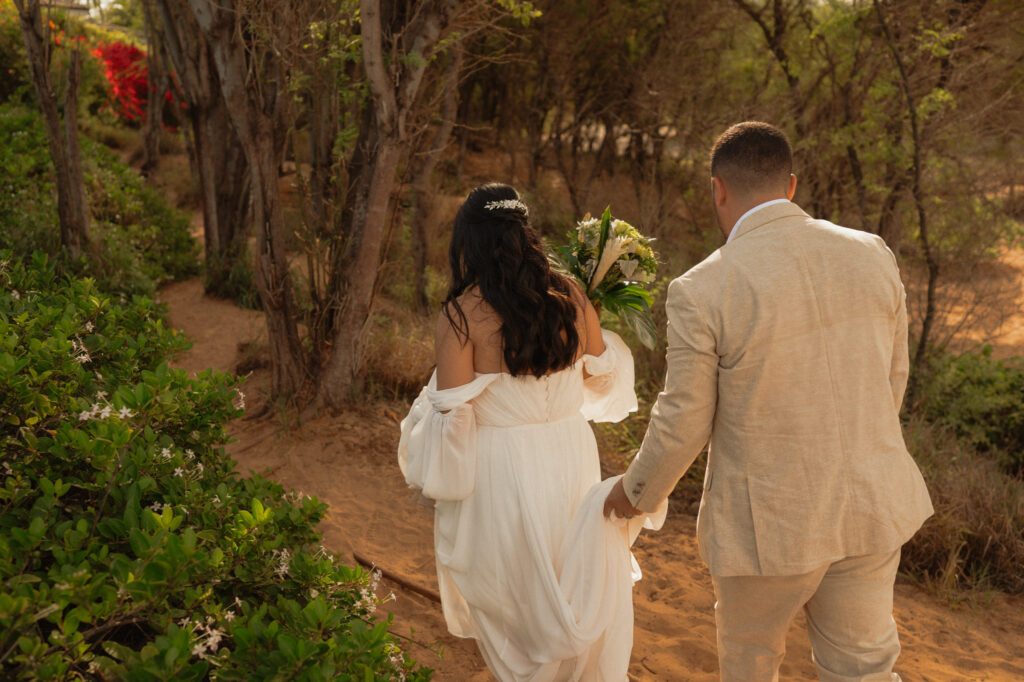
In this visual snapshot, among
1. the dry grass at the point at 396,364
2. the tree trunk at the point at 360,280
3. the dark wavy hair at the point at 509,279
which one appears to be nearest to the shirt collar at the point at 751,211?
the dark wavy hair at the point at 509,279

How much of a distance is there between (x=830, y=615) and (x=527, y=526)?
1.20 metres

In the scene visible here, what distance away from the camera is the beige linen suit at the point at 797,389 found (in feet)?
7.82

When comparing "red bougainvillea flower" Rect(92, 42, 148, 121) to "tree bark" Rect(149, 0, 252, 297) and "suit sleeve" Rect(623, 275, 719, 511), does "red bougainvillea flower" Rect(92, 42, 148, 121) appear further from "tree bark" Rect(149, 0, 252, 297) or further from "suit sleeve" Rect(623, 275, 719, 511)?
"suit sleeve" Rect(623, 275, 719, 511)

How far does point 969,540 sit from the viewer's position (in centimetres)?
507

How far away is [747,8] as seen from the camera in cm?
1090

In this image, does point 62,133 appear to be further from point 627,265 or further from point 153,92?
point 153,92

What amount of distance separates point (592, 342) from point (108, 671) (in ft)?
7.58

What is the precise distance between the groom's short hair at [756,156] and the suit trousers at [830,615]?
1.26 meters

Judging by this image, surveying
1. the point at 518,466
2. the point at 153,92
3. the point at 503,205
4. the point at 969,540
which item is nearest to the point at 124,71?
the point at 153,92

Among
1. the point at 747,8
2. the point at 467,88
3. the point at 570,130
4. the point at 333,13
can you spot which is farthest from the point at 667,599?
the point at 467,88

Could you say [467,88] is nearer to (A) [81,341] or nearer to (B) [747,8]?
(B) [747,8]

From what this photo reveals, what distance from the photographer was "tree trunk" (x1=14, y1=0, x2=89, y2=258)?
639 cm

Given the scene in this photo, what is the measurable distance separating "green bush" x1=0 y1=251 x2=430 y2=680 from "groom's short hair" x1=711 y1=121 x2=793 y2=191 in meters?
1.76

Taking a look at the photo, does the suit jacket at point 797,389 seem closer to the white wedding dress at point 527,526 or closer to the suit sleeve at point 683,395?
the suit sleeve at point 683,395
